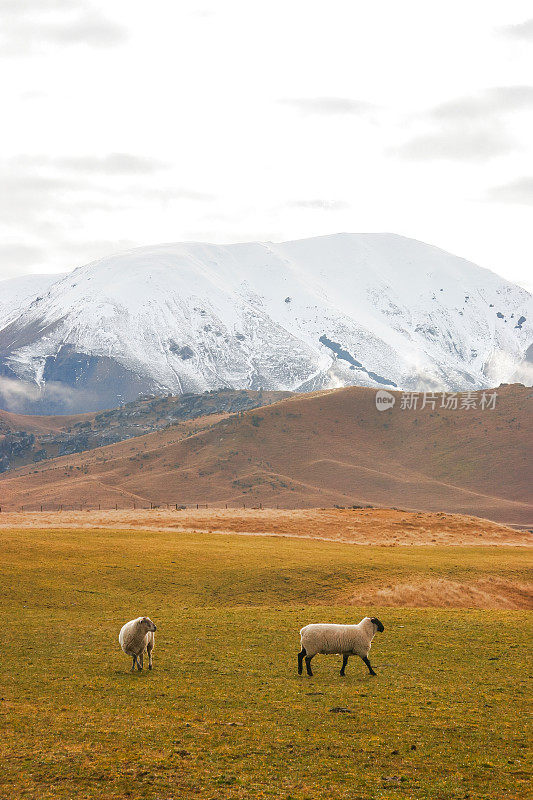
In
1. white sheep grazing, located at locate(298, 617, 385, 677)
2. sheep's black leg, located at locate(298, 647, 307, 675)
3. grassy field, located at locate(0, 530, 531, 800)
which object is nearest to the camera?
grassy field, located at locate(0, 530, 531, 800)

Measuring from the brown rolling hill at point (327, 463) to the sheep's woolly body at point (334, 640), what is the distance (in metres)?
110

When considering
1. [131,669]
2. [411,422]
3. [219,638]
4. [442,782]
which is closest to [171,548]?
[219,638]

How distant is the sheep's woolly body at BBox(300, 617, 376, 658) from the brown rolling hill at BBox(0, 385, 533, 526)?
10998 centimetres

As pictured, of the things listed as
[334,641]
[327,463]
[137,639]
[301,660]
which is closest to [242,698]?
[301,660]

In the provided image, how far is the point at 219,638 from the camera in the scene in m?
26.6

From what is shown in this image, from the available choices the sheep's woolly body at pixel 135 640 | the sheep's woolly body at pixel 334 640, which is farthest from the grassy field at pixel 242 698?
the sheep's woolly body at pixel 334 640

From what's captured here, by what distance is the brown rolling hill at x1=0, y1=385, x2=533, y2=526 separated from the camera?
13838cm

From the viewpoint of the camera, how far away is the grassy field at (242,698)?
45.0ft

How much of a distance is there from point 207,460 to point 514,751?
145 m

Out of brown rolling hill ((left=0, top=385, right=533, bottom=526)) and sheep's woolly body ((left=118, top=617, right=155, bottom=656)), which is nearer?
sheep's woolly body ((left=118, top=617, right=155, bottom=656))

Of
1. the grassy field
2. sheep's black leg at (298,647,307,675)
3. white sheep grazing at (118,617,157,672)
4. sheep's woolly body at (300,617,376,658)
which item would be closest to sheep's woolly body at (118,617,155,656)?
white sheep grazing at (118,617,157,672)

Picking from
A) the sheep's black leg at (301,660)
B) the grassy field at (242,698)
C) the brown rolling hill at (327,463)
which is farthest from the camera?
the brown rolling hill at (327,463)

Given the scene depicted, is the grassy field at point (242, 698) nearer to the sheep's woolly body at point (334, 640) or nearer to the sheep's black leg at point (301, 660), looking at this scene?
the sheep's black leg at point (301, 660)

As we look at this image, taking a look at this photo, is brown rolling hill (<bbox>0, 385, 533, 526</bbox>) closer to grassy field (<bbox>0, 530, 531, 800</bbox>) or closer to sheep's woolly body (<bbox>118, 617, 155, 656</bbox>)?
grassy field (<bbox>0, 530, 531, 800</bbox>)
